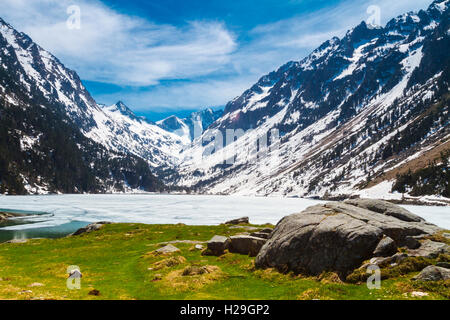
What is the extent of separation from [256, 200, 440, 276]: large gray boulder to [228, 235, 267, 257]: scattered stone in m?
5.17

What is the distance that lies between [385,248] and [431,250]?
4161mm

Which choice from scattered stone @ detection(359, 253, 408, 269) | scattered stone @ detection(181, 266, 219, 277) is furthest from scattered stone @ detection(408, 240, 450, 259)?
scattered stone @ detection(181, 266, 219, 277)

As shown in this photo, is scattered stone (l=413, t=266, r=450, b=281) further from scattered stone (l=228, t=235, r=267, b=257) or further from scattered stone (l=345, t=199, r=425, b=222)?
scattered stone (l=228, t=235, r=267, b=257)

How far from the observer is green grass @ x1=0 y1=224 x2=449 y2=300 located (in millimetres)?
20875

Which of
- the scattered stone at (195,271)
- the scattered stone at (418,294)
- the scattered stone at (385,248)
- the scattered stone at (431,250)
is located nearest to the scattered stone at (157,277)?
the scattered stone at (195,271)

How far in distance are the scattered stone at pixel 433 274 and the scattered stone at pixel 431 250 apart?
3.82 m

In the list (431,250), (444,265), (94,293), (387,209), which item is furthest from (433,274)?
(94,293)

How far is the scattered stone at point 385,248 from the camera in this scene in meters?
24.7

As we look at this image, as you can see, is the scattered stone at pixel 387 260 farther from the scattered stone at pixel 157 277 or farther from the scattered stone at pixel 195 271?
the scattered stone at pixel 157 277

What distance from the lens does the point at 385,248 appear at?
24.8 metres
